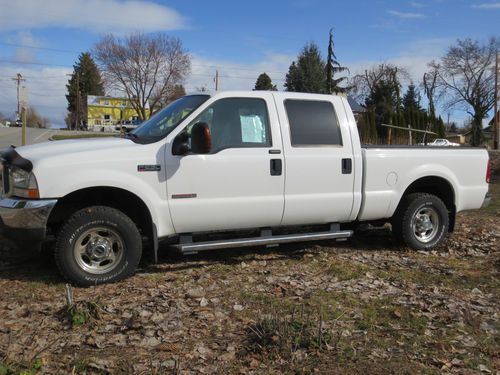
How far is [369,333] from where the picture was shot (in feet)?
13.8

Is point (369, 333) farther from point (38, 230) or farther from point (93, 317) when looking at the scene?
point (38, 230)

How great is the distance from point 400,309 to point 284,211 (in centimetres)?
175

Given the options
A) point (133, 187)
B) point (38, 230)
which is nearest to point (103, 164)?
point (133, 187)

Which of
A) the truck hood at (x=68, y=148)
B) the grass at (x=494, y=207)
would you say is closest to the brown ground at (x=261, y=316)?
the truck hood at (x=68, y=148)

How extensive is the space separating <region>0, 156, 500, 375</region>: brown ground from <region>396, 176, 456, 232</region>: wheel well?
0.77 meters

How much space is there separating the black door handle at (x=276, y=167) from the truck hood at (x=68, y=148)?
150cm

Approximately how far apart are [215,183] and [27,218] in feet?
6.10

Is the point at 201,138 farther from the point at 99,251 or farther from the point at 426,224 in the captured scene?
the point at 426,224

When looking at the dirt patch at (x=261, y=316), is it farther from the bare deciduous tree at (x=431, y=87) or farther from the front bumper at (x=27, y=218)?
the bare deciduous tree at (x=431, y=87)

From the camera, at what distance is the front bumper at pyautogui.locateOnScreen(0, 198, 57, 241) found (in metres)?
4.84

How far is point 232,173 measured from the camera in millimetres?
5602

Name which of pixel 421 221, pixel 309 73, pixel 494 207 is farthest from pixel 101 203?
pixel 309 73

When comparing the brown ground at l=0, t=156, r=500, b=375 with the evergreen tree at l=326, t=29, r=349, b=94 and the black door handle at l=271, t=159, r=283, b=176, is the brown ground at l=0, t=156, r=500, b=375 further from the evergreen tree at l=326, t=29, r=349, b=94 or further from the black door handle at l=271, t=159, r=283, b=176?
the evergreen tree at l=326, t=29, r=349, b=94

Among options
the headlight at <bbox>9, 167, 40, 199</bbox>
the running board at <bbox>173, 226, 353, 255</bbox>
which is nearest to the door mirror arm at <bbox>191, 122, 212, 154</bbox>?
the running board at <bbox>173, 226, 353, 255</bbox>
